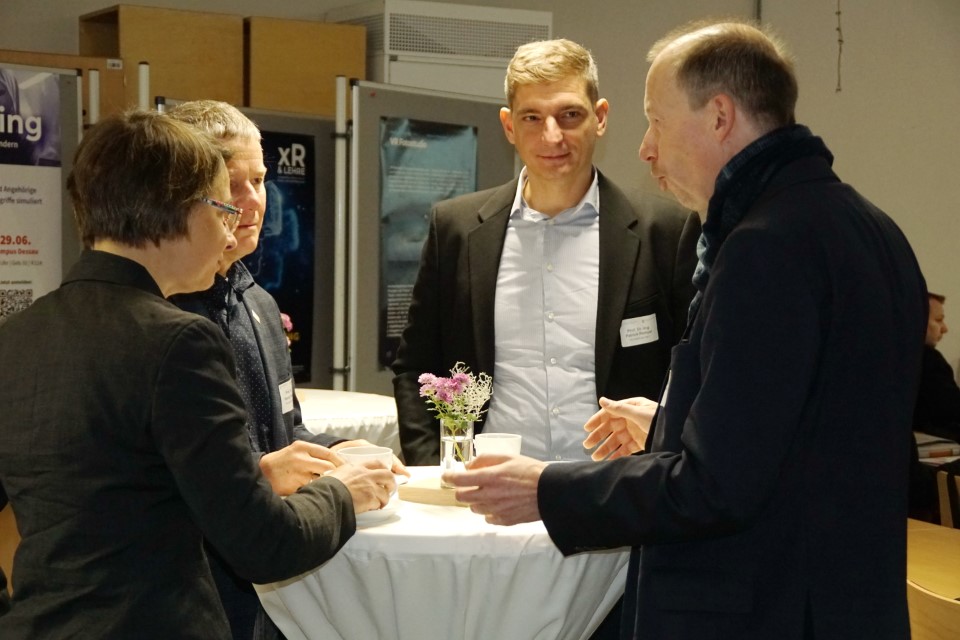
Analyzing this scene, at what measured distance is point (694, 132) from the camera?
1.70 meters

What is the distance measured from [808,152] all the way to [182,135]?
3.16 feet

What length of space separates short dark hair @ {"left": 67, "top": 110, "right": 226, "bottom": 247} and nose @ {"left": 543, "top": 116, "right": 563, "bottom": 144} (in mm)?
1351

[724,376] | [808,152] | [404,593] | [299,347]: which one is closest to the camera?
[724,376]

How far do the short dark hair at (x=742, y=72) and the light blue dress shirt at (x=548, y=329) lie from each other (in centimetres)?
121

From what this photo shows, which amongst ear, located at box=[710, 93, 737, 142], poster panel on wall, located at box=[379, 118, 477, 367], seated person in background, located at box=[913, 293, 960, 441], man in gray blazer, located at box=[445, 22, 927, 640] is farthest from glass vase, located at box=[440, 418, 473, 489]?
seated person in background, located at box=[913, 293, 960, 441]

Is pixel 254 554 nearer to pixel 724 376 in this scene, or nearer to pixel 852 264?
pixel 724 376

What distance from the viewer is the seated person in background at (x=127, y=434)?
1513 millimetres

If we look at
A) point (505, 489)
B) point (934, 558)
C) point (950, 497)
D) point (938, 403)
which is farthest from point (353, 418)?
point (938, 403)

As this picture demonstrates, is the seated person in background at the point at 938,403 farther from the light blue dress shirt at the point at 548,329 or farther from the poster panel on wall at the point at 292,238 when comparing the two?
the light blue dress shirt at the point at 548,329

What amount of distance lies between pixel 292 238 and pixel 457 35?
1676mm

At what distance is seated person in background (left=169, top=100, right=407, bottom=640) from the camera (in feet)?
7.52

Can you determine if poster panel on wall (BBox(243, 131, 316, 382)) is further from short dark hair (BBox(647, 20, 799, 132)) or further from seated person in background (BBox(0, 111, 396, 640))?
short dark hair (BBox(647, 20, 799, 132))

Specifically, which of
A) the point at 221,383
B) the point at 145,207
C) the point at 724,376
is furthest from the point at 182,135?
the point at 724,376

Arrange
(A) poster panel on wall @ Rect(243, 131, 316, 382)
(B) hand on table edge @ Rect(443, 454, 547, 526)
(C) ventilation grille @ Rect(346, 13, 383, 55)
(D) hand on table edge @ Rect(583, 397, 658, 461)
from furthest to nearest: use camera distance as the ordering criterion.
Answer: (C) ventilation grille @ Rect(346, 13, 383, 55)
(A) poster panel on wall @ Rect(243, 131, 316, 382)
(D) hand on table edge @ Rect(583, 397, 658, 461)
(B) hand on table edge @ Rect(443, 454, 547, 526)
